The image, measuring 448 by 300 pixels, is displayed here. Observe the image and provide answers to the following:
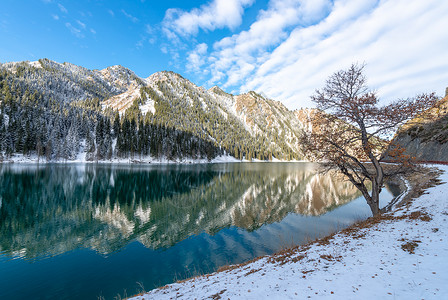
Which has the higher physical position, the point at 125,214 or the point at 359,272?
the point at 359,272

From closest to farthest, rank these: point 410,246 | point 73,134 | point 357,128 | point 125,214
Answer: point 410,246, point 357,128, point 125,214, point 73,134

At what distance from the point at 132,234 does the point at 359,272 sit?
20920mm

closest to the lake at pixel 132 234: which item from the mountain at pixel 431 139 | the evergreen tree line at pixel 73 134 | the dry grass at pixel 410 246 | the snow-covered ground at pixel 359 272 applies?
the snow-covered ground at pixel 359 272

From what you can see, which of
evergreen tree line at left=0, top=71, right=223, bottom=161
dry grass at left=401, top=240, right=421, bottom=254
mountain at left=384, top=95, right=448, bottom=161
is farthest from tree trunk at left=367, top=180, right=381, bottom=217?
evergreen tree line at left=0, top=71, right=223, bottom=161

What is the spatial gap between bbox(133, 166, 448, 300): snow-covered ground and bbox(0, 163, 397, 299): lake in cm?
580

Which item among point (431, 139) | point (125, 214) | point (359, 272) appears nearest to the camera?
point (359, 272)

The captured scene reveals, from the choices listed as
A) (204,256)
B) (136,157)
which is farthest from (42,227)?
(136,157)

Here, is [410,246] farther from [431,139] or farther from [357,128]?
[431,139]

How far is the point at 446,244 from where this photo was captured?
8.60m

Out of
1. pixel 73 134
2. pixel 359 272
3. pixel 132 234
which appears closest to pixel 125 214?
pixel 132 234

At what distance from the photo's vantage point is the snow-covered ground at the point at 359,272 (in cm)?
615

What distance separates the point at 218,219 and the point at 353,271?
807 inches

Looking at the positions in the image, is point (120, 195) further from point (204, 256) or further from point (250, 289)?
point (250, 289)

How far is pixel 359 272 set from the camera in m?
7.39
